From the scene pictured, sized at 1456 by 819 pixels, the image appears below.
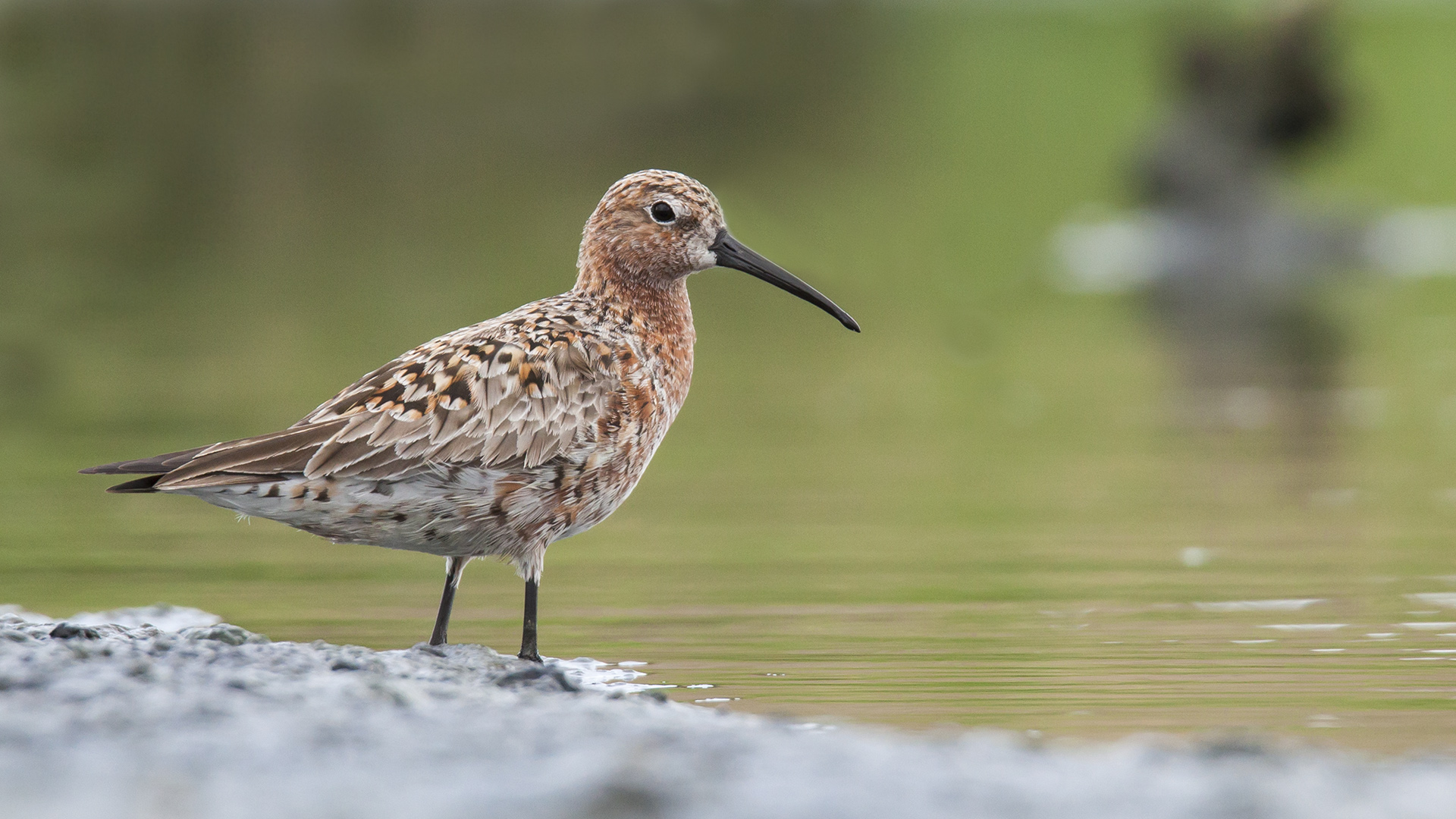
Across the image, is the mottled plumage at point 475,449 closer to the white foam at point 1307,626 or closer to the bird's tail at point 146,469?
the bird's tail at point 146,469

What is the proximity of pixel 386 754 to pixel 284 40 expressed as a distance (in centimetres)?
4199

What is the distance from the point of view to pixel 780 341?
26344mm

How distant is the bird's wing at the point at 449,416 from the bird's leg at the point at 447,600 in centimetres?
72

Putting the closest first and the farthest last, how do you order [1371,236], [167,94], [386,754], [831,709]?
1. [386,754]
2. [831,709]
3. [1371,236]
4. [167,94]

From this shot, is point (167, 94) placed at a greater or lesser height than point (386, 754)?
greater

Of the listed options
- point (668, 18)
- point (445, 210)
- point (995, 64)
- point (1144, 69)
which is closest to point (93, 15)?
point (445, 210)

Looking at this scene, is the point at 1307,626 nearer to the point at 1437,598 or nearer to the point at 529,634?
the point at 1437,598

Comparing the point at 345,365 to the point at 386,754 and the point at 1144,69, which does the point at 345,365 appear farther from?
the point at 1144,69

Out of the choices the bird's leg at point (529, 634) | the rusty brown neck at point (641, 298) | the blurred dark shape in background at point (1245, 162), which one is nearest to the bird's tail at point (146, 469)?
the bird's leg at point (529, 634)

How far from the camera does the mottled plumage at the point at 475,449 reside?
24.8 feet

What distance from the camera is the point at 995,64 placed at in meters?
56.2

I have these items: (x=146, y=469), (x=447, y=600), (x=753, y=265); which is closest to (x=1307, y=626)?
(x=753, y=265)

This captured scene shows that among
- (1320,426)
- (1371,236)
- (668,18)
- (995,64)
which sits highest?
(995,64)

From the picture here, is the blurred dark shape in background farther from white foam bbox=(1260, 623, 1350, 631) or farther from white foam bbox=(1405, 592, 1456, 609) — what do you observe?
white foam bbox=(1260, 623, 1350, 631)
